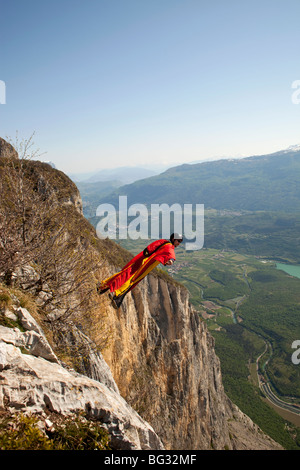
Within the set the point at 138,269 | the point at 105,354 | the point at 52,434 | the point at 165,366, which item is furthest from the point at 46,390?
the point at 165,366

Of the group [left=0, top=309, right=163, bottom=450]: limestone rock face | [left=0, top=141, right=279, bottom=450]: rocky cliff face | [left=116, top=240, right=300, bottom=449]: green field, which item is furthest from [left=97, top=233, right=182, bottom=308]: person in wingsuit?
[left=116, top=240, right=300, bottom=449]: green field

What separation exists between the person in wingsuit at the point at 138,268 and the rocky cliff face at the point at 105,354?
3.14ft

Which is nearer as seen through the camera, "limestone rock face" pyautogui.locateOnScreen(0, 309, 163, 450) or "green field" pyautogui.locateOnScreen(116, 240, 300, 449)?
"limestone rock face" pyautogui.locateOnScreen(0, 309, 163, 450)

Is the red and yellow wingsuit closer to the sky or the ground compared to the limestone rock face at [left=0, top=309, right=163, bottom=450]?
closer to the sky

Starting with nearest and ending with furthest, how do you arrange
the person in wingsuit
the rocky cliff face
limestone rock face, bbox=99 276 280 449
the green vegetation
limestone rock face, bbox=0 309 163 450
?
the green vegetation
limestone rock face, bbox=0 309 163 450
the rocky cliff face
the person in wingsuit
limestone rock face, bbox=99 276 280 449

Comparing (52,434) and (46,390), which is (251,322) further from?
(52,434)

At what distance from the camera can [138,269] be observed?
7699 mm

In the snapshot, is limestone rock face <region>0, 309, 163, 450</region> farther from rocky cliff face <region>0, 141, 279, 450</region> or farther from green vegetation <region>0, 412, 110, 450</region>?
green vegetation <region>0, 412, 110, 450</region>

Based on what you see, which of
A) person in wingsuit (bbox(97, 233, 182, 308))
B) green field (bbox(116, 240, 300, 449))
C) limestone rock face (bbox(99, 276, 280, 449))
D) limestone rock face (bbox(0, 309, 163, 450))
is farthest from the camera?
green field (bbox(116, 240, 300, 449))

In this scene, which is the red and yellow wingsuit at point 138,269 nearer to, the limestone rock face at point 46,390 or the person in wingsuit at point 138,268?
the person in wingsuit at point 138,268

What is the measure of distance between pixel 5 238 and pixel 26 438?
424cm

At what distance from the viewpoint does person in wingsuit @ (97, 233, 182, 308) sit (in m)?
7.38

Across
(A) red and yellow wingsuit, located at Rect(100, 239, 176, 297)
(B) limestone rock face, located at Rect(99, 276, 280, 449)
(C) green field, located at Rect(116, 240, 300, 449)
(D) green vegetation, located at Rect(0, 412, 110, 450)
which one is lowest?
(C) green field, located at Rect(116, 240, 300, 449)

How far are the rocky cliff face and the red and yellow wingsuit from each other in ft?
3.18
